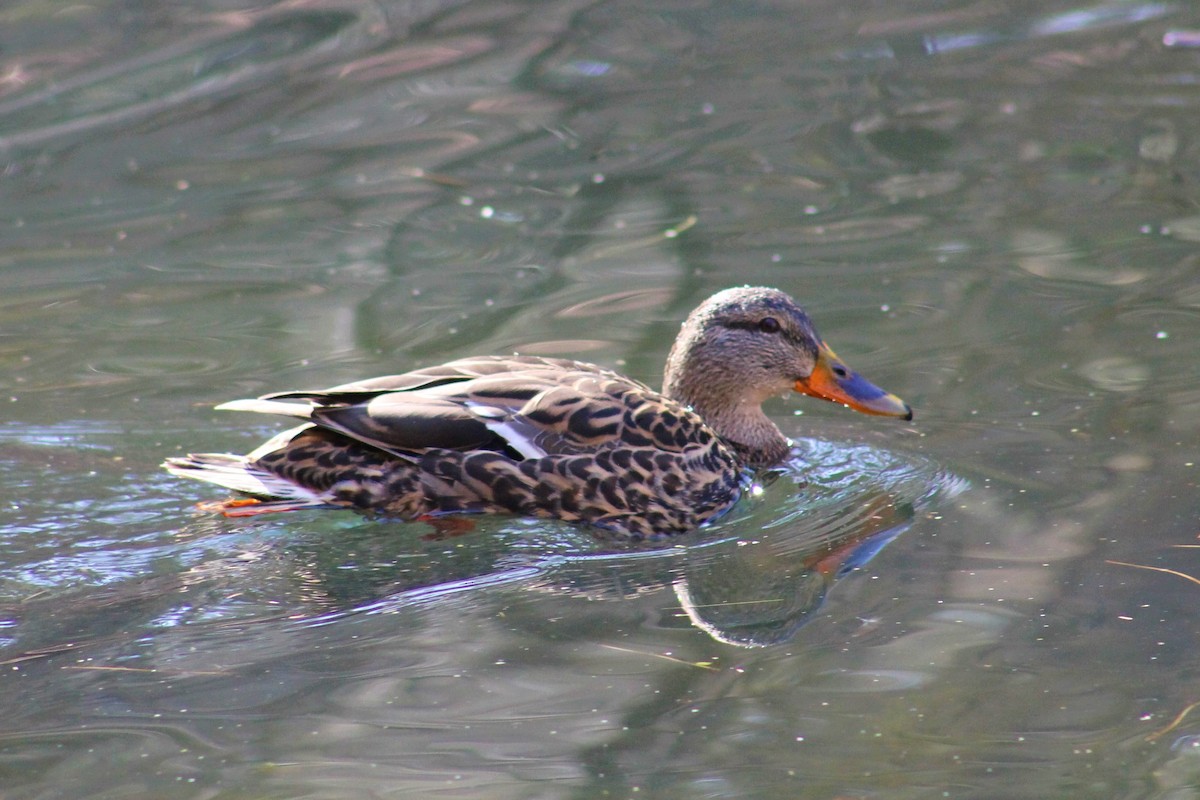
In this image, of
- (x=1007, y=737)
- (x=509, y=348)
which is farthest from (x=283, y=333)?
(x=1007, y=737)

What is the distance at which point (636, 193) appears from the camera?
10000 mm

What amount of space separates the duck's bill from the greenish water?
214 mm

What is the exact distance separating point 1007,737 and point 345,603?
2.26 m

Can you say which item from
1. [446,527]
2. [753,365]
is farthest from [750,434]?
[446,527]

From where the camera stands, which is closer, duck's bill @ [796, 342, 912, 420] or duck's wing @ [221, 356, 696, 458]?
duck's wing @ [221, 356, 696, 458]

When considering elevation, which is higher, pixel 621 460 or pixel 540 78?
pixel 540 78

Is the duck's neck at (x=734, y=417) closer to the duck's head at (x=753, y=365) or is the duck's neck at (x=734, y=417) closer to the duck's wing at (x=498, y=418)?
the duck's head at (x=753, y=365)

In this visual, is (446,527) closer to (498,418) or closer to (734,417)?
(498,418)

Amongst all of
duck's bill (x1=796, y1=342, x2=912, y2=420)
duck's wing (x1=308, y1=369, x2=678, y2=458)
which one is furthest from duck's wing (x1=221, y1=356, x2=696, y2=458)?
duck's bill (x1=796, y1=342, x2=912, y2=420)

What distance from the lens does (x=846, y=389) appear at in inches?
267

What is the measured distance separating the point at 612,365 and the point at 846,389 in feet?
4.35

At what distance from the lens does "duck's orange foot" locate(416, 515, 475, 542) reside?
19.5ft

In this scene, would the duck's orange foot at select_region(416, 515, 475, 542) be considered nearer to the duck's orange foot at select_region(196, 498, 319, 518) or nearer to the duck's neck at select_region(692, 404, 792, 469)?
the duck's orange foot at select_region(196, 498, 319, 518)

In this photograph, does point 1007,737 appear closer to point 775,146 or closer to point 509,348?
point 509,348
